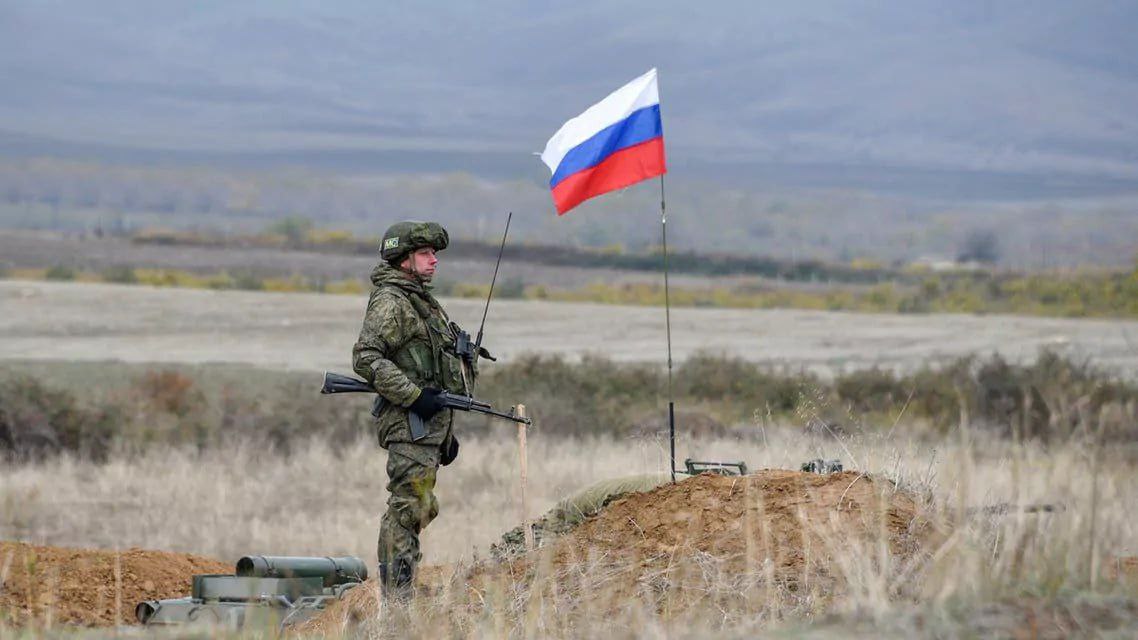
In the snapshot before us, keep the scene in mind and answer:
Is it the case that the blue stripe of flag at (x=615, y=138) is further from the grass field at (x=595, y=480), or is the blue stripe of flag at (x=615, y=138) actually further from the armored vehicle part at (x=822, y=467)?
the armored vehicle part at (x=822, y=467)

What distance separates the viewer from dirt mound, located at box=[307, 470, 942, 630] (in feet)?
30.0

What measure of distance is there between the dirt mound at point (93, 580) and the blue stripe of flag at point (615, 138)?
3.82m

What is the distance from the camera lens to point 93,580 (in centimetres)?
1277

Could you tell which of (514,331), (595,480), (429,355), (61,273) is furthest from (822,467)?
(61,273)

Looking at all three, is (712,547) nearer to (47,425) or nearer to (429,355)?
(429,355)

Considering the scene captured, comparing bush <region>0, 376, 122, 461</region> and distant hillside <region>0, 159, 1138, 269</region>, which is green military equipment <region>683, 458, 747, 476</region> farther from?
distant hillside <region>0, 159, 1138, 269</region>

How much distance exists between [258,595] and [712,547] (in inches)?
115

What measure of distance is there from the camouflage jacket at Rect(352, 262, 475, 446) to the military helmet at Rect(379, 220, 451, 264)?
0.40ft

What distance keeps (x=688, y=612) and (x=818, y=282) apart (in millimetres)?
80639

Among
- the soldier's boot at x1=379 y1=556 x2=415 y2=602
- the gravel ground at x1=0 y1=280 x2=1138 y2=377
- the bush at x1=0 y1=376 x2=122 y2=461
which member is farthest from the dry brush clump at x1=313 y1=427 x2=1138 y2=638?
the gravel ground at x1=0 y1=280 x2=1138 y2=377

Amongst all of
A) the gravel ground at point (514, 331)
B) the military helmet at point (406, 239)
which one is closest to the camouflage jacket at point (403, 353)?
the military helmet at point (406, 239)

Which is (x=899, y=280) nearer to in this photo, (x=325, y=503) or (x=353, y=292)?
(x=353, y=292)

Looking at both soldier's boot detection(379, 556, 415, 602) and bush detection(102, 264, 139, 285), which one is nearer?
soldier's boot detection(379, 556, 415, 602)

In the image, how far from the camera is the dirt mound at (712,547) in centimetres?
916
